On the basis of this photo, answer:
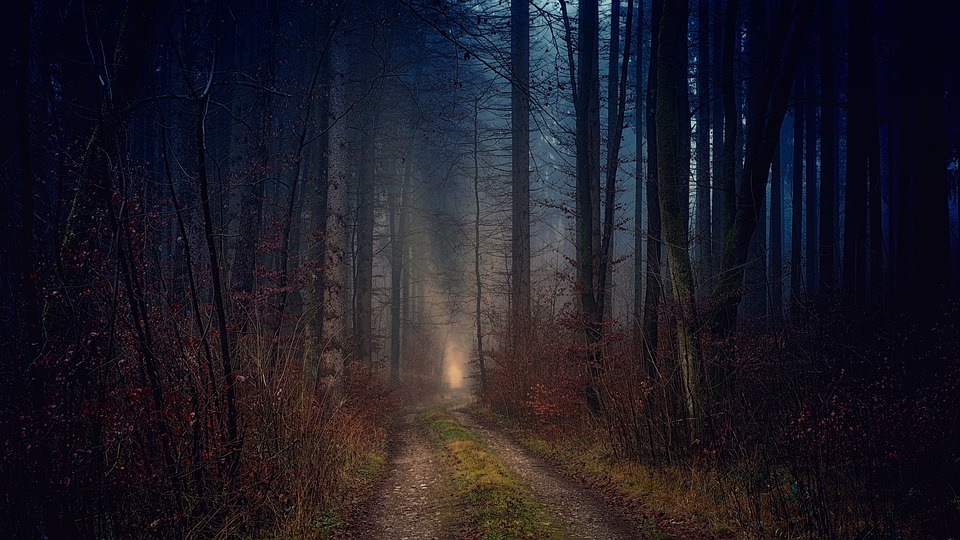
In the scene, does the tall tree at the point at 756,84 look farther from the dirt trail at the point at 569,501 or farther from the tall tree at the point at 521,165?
the tall tree at the point at 521,165

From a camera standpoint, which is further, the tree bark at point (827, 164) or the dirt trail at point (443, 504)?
the tree bark at point (827, 164)

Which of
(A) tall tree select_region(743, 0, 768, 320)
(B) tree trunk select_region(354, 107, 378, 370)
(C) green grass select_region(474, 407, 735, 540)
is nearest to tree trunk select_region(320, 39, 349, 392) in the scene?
(B) tree trunk select_region(354, 107, 378, 370)

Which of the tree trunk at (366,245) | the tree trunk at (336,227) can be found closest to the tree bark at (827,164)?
the tree trunk at (336,227)

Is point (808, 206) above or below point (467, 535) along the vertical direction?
above

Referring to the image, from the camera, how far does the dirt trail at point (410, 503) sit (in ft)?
18.6

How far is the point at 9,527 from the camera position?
12.0 feet

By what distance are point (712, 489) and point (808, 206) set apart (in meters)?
17.4

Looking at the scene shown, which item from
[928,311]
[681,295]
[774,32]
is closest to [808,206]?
[928,311]

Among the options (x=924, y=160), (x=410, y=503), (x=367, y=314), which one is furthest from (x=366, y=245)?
(x=924, y=160)

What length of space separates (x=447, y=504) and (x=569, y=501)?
1594 mm

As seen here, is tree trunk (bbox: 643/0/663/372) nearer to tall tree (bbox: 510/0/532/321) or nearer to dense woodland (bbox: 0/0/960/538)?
dense woodland (bbox: 0/0/960/538)

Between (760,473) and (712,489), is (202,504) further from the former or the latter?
(760,473)

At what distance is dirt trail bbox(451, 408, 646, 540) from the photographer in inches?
221

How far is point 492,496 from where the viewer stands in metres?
6.43
